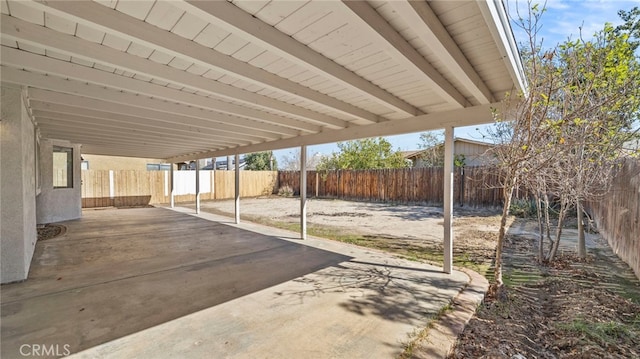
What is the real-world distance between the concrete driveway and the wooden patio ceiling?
218cm

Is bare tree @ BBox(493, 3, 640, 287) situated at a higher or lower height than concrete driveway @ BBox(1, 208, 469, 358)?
higher

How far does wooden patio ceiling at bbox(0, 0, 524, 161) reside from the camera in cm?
165

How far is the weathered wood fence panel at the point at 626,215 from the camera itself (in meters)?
3.67

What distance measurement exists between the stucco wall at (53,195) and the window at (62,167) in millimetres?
94

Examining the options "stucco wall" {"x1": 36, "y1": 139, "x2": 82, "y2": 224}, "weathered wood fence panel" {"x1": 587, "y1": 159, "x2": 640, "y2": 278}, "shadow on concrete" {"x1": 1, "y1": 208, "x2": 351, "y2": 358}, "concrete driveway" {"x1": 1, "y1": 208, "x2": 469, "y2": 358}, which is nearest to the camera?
"concrete driveway" {"x1": 1, "y1": 208, "x2": 469, "y2": 358}

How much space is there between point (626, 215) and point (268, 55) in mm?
5604

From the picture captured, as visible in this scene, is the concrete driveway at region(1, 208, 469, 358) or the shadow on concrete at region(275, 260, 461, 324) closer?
the concrete driveway at region(1, 208, 469, 358)

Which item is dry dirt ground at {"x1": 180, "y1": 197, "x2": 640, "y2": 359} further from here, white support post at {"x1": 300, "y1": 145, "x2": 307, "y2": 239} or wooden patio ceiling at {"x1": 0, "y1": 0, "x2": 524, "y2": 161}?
wooden patio ceiling at {"x1": 0, "y1": 0, "x2": 524, "y2": 161}

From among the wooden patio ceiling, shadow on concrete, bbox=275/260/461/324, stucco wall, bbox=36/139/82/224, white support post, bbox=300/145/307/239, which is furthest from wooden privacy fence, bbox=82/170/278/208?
shadow on concrete, bbox=275/260/461/324

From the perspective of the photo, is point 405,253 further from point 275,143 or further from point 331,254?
point 275,143

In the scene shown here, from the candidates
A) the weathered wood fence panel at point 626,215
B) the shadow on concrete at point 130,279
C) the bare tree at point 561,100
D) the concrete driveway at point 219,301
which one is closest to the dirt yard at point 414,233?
the concrete driveway at point 219,301

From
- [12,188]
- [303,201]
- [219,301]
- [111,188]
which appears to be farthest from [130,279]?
[111,188]

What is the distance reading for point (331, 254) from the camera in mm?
4656

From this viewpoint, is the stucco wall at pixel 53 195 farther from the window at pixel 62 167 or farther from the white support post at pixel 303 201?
the white support post at pixel 303 201
